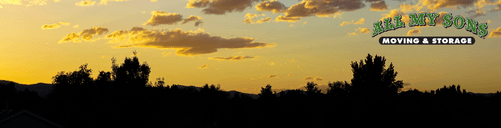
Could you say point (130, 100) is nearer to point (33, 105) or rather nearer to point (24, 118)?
point (33, 105)

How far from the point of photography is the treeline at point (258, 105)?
8031 centimetres

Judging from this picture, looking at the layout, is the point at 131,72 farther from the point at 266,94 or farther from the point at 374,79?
the point at 374,79

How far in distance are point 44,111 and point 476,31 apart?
275 feet

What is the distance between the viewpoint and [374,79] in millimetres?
94750

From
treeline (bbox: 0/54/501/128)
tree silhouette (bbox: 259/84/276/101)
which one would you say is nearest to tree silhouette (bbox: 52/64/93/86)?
treeline (bbox: 0/54/501/128)

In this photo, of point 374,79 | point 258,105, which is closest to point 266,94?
point 258,105

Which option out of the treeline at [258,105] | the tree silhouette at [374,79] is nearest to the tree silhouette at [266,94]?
the treeline at [258,105]

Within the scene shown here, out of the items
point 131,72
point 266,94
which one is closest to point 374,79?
point 266,94

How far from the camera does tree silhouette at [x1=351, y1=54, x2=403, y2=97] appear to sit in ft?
307

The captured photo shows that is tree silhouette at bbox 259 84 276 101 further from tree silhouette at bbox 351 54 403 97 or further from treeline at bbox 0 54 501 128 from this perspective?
tree silhouette at bbox 351 54 403 97

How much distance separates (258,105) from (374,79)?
74.0 ft

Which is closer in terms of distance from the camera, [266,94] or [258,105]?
[258,105]

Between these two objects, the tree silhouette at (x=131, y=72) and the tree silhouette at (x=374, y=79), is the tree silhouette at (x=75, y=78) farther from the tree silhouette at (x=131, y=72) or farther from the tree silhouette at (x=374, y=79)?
the tree silhouette at (x=374, y=79)

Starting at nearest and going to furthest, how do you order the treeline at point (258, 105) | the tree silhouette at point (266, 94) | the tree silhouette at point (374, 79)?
the treeline at point (258, 105) < the tree silhouette at point (374, 79) < the tree silhouette at point (266, 94)
